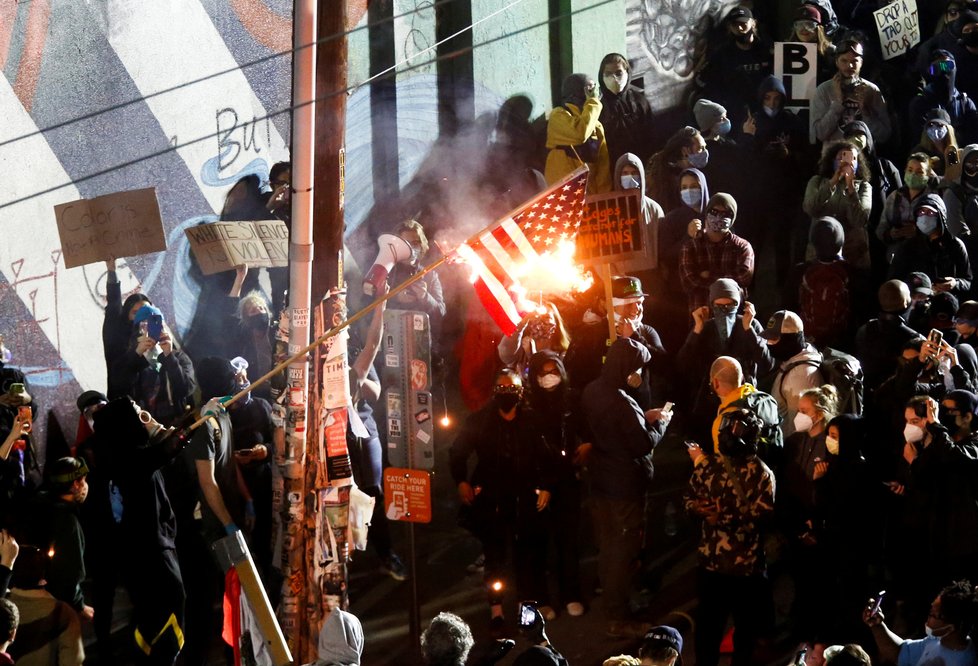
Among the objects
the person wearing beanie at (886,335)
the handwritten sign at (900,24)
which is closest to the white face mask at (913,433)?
the person wearing beanie at (886,335)

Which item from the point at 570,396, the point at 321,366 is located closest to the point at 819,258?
the point at 570,396

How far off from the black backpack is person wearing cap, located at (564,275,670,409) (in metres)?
1.18

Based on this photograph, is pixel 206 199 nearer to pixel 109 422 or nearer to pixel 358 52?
pixel 358 52

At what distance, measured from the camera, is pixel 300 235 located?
1095 centimetres

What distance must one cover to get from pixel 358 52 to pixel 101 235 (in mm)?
3356

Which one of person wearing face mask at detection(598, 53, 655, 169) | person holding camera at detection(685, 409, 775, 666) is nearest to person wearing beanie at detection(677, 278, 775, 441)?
person holding camera at detection(685, 409, 775, 666)

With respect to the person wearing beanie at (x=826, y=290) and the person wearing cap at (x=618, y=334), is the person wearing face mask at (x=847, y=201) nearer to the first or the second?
the person wearing beanie at (x=826, y=290)

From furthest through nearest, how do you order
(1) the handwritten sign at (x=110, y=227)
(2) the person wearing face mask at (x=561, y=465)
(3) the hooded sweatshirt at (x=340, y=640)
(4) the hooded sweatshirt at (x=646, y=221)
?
(4) the hooded sweatshirt at (x=646, y=221) → (1) the handwritten sign at (x=110, y=227) → (2) the person wearing face mask at (x=561, y=465) → (3) the hooded sweatshirt at (x=340, y=640)

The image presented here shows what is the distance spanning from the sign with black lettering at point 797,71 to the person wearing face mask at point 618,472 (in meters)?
5.44

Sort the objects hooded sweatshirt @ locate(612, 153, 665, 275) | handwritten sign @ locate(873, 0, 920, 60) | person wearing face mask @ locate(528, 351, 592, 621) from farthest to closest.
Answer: handwritten sign @ locate(873, 0, 920, 60)
hooded sweatshirt @ locate(612, 153, 665, 275)
person wearing face mask @ locate(528, 351, 592, 621)

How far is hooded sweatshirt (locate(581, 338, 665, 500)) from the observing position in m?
12.0

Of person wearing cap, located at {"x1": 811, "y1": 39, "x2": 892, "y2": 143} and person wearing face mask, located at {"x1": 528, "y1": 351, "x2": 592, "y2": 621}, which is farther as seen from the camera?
person wearing cap, located at {"x1": 811, "y1": 39, "x2": 892, "y2": 143}

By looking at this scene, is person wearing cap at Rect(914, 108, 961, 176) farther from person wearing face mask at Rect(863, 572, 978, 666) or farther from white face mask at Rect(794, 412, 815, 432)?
person wearing face mask at Rect(863, 572, 978, 666)

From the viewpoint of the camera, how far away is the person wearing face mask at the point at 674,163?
15.1m
